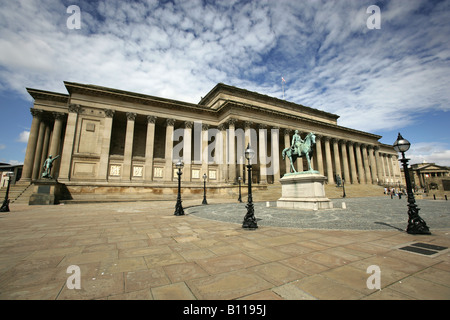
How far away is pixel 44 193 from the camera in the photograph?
65.1 ft

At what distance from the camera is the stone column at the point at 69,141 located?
2467cm

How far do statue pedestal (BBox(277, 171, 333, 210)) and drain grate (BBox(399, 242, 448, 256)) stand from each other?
25.9ft

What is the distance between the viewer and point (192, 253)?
4.43 meters

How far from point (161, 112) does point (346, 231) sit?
29670mm

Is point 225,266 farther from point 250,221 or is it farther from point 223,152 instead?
point 223,152

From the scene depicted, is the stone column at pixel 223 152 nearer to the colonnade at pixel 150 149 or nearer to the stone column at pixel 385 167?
the colonnade at pixel 150 149

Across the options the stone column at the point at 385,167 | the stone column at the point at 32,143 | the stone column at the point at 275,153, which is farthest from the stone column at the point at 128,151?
the stone column at the point at 385,167

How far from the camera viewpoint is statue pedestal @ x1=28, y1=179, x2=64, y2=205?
19391 mm

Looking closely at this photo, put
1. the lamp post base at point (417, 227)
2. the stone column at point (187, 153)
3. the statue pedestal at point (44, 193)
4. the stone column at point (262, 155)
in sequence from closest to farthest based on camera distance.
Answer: the lamp post base at point (417, 227)
the statue pedestal at point (44, 193)
the stone column at point (187, 153)
the stone column at point (262, 155)

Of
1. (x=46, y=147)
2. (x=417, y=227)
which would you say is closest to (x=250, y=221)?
(x=417, y=227)

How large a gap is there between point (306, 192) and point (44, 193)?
2439 centimetres

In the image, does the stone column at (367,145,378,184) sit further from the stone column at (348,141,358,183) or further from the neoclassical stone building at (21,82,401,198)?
the neoclassical stone building at (21,82,401,198)

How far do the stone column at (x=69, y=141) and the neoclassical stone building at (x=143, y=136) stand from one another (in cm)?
10

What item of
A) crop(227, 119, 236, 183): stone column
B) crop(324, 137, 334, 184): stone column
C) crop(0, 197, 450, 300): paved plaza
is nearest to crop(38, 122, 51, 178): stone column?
crop(227, 119, 236, 183): stone column
